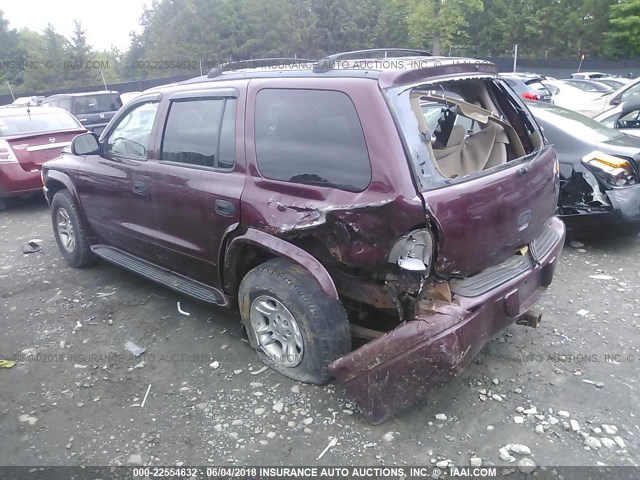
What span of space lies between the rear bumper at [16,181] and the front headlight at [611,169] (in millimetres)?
7149

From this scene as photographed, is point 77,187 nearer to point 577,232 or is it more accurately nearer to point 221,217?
point 221,217

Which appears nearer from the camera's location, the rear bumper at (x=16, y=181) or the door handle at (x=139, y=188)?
the door handle at (x=139, y=188)

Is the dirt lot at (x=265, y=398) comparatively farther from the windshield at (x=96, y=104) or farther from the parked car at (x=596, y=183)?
the windshield at (x=96, y=104)

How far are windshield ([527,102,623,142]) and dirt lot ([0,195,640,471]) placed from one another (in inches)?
60.5

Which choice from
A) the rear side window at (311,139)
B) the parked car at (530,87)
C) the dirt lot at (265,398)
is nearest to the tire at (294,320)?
the dirt lot at (265,398)

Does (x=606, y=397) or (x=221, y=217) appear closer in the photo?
(x=606, y=397)

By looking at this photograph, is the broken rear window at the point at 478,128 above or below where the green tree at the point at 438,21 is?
below

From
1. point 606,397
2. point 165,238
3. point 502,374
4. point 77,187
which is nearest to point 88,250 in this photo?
point 77,187

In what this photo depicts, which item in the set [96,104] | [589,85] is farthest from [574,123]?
[589,85]

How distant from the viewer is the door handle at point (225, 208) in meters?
3.20

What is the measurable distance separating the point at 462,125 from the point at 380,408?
6.62 feet

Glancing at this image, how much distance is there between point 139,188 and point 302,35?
5390cm

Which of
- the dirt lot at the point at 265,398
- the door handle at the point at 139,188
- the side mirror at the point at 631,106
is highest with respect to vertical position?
the door handle at the point at 139,188

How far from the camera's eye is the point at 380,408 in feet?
8.74
